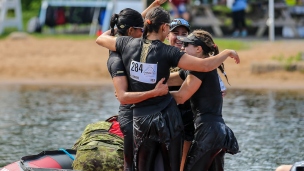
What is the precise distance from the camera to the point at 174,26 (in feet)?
27.3

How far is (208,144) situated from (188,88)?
19.2 inches

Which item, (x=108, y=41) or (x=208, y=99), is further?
(x=108, y=41)

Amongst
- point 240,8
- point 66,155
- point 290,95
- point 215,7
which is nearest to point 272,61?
point 290,95

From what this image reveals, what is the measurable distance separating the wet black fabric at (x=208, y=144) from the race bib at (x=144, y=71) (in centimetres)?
57

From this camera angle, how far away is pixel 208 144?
7480 millimetres

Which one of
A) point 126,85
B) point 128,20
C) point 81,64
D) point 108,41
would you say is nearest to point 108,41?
point 108,41

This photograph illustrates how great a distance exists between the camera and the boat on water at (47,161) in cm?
845

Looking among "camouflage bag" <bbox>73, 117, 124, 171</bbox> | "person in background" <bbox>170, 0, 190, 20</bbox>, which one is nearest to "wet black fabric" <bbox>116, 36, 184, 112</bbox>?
"camouflage bag" <bbox>73, 117, 124, 171</bbox>

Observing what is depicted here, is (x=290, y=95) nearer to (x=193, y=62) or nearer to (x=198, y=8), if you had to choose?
(x=198, y=8)

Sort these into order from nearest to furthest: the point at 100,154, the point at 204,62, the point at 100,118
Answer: the point at 204,62, the point at 100,154, the point at 100,118

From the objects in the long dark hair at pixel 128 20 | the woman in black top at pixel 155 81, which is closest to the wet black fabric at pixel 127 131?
the woman in black top at pixel 155 81

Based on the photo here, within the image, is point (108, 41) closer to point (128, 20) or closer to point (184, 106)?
point (128, 20)

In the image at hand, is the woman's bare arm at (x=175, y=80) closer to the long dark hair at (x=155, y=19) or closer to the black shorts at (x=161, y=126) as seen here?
the black shorts at (x=161, y=126)

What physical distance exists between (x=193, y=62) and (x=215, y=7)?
18288 mm
